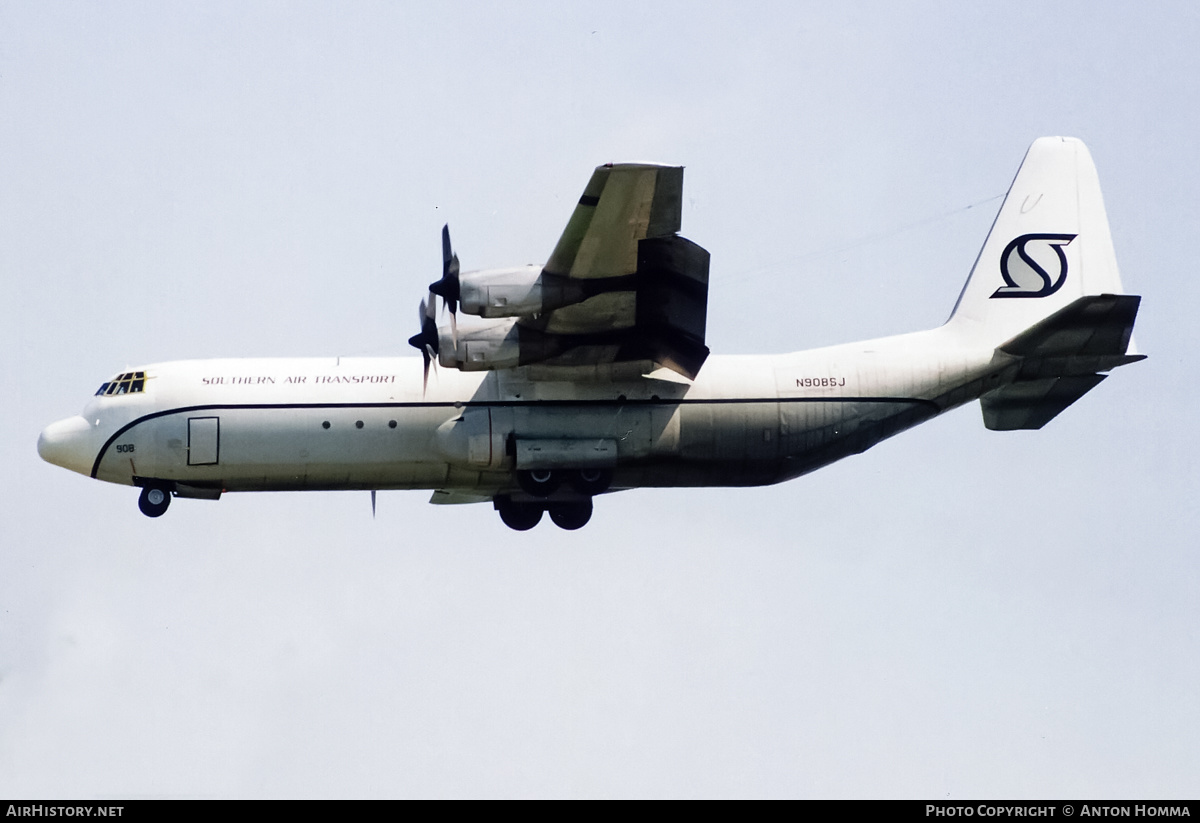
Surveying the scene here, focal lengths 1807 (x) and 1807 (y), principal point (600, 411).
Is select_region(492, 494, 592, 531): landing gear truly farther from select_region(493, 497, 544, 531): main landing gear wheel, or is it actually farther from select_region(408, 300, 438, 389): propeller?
select_region(408, 300, 438, 389): propeller

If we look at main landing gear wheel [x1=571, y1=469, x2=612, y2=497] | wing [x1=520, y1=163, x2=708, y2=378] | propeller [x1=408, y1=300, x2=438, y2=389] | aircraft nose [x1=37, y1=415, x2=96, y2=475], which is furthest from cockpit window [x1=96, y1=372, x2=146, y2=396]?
main landing gear wheel [x1=571, y1=469, x2=612, y2=497]

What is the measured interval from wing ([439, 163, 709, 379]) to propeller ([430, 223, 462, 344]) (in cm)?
27

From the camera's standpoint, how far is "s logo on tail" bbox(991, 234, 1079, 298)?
29453 mm

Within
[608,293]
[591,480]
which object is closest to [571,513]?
[591,480]

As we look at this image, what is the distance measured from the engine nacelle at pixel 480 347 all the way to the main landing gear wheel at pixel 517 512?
11.0 feet

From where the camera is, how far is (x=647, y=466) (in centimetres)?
2747

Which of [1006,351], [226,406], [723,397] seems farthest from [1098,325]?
[226,406]

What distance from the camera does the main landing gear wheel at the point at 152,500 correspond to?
27.3 m

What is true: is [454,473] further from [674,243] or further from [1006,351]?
[1006,351]

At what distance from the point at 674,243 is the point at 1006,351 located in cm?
639

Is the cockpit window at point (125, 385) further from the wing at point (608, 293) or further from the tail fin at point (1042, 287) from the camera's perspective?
the tail fin at point (1042, 287)
